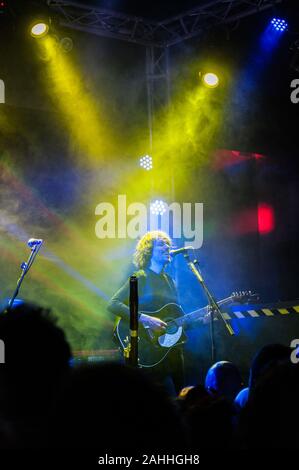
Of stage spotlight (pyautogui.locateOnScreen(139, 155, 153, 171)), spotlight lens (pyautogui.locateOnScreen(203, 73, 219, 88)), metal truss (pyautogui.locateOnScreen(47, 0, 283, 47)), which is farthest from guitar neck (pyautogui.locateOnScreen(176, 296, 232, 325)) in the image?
metal truss (pyautogui.locateOnScreen(47, 0, 283, 47))

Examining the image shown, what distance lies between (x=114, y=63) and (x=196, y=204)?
2.88 m

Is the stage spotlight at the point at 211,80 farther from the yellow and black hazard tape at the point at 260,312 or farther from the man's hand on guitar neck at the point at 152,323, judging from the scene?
the man's hand on guitar neck at the point at 152,323

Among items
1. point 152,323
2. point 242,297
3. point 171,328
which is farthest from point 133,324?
point 242,297

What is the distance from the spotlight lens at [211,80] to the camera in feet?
27.4

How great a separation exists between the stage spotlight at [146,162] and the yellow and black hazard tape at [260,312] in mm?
2885

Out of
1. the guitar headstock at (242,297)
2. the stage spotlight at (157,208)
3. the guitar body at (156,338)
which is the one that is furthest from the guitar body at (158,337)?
the stage spotlight at (157,208)

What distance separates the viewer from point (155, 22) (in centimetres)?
803

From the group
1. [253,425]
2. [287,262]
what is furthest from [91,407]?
[287,262]

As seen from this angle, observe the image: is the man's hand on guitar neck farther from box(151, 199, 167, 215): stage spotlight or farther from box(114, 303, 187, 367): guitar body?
box(151, 199, 167, 215): stage spotlight

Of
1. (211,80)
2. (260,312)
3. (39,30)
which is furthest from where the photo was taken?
(211,80)

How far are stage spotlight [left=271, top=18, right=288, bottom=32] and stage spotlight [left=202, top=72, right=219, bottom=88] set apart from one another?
4.05 ft

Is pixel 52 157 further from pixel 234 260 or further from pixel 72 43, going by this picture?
Result: pixel 234 260

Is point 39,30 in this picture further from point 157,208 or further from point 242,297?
point 242,297

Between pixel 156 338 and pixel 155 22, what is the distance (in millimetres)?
5423
